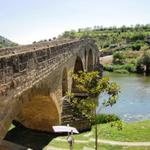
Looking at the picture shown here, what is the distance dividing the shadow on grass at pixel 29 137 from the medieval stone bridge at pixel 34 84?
1.59 ft

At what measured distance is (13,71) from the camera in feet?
48.6

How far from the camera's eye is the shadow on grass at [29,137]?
23422mm

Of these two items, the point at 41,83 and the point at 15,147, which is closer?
the point at 41,83

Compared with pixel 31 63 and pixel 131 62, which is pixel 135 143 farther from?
pixel 131 62

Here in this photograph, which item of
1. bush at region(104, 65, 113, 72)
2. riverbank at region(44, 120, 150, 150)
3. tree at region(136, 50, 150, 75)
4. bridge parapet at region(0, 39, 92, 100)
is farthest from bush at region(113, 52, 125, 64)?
bridge parapet at region(0, 39, 92, 100)

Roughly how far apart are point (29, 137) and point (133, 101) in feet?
60.9

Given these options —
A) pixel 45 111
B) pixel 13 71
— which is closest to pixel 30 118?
pixel 45 111

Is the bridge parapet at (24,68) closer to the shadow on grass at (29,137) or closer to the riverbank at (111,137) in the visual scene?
the riverbank at (111,137)

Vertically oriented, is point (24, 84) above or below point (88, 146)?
above

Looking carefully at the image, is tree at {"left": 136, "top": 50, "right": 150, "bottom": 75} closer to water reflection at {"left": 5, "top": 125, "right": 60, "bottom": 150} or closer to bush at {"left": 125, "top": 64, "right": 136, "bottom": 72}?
bush at {"left": 125, "top": 64, "right": 136, "bottom": 72}

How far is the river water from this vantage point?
113ft

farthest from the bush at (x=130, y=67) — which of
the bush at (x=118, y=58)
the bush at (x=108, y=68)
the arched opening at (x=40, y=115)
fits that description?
the arched opening at (x=40, y=115)

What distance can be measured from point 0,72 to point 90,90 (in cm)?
565

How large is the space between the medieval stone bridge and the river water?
634 centimetres
